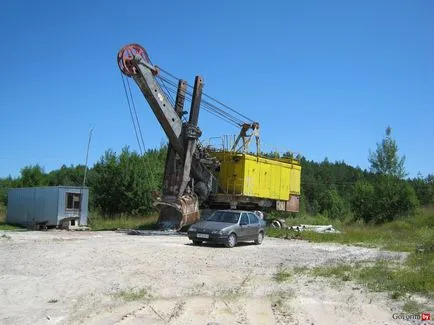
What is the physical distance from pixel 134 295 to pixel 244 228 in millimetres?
11854

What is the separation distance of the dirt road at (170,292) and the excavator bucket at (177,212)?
11457 millimetres

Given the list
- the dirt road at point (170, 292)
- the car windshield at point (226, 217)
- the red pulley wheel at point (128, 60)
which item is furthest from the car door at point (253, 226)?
the red pulley wheel at point (128, 60)

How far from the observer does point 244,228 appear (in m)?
22.0

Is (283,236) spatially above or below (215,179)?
below

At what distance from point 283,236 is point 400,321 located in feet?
68.3

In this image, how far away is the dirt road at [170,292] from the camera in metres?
8.92

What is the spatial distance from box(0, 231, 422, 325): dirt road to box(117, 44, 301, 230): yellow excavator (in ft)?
40.2

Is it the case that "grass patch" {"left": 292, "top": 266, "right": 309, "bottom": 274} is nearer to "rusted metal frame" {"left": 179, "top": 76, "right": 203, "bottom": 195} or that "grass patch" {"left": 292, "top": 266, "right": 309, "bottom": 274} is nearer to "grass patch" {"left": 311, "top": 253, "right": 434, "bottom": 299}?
"grass patch" {"left": 311, "top": 253, "right": 434, "bottom": 299}

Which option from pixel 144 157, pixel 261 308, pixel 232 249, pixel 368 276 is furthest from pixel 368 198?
pixel 261 308

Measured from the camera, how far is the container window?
3109 cm

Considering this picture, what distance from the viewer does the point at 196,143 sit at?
99.4 ft

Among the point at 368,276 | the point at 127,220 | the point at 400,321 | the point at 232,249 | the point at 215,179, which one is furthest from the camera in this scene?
the point at 127,220

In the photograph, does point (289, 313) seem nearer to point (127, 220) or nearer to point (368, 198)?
point (127, 220)

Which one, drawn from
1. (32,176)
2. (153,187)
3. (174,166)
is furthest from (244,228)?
(32,176)
